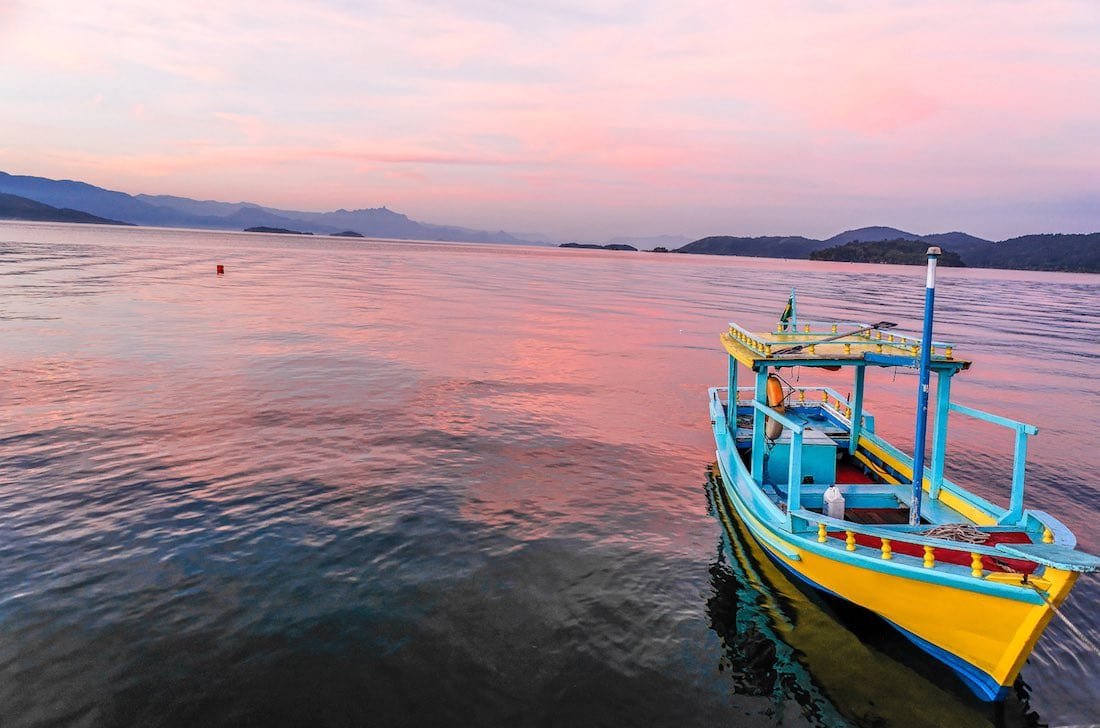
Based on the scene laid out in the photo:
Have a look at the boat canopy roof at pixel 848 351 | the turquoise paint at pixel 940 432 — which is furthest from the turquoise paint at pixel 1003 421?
the boat canopy roof at pixel 848 351

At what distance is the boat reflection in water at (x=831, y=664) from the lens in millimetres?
9953

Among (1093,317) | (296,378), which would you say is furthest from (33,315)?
(1093,317)

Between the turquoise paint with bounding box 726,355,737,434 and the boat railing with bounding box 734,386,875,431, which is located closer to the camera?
the turquoise paint with bounding box 726,355,737,434

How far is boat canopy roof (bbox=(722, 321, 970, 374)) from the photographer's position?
13789 millimetres

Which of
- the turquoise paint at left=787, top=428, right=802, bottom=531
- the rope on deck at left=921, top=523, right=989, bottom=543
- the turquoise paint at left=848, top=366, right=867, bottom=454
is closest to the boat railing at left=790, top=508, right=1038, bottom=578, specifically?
the rope on deck at left=921, top=523, right=989, bottom=543

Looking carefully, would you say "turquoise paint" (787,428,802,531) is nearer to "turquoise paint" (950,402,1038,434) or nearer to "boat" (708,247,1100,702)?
"boat" (708,247,1100,702)

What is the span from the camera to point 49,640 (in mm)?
10594

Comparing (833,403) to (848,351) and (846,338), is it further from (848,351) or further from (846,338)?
(848,351)

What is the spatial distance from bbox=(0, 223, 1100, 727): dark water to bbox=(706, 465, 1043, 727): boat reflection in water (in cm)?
Answer: 5

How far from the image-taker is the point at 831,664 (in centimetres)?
1112

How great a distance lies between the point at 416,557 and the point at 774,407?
10.4m

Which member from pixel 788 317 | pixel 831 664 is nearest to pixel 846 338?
pixel 788 317

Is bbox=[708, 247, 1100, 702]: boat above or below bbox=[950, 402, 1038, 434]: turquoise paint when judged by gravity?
below

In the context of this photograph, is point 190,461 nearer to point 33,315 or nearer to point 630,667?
point 630,667
